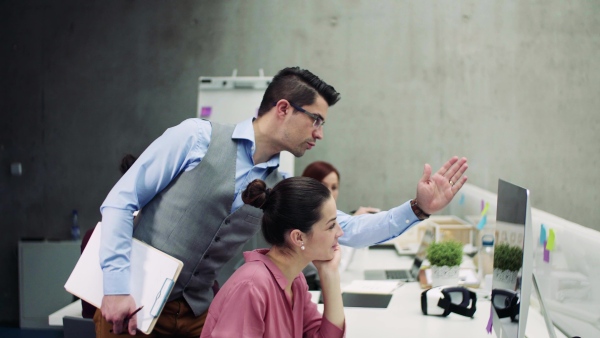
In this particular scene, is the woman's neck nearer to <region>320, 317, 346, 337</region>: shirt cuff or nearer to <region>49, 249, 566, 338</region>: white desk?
<region>320, 317, 346, 337</region>: shirt cuff

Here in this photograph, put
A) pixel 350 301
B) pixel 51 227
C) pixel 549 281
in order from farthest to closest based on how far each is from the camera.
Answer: pixel 51 227 < pixel 350 301 < pixel 549 281

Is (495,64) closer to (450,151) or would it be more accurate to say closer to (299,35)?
(450,151)

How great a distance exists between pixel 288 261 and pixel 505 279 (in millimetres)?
562

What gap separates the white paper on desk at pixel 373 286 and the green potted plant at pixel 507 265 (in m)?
0.92

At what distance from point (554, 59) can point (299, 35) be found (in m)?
1.89

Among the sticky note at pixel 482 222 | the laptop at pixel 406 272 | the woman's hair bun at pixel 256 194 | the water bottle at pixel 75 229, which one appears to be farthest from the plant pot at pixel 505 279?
the water bottle at pixel 75 229

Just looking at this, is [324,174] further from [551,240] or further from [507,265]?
[507,265]

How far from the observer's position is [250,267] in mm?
1644

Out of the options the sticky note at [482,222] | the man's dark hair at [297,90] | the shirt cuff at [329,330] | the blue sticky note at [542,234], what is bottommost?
the shirt cuff at [329,330]

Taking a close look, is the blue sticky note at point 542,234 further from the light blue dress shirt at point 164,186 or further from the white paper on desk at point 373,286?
the white paper on desk at point 373,286

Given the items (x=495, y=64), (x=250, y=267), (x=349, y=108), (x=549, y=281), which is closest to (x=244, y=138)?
(x=250, y=267)

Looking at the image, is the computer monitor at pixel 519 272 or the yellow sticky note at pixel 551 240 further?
the yellow sticky note at pixel 551 240

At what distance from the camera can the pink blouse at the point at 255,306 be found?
153 cm

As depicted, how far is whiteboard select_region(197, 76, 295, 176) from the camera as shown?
4391 mm
